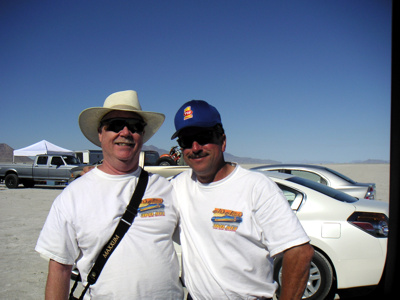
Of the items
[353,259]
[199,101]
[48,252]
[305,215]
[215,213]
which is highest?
[199,101]

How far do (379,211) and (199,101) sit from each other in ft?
10.9

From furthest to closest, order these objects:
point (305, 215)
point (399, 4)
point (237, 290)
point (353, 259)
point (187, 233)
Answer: point (305, 215) → point (353, 259) → point (187, 233) → point (237, 290) → point (399, 4)

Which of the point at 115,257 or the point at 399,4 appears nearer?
the point at 399,4

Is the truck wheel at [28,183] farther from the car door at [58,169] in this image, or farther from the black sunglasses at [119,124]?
the black sunglasses at [119,124]

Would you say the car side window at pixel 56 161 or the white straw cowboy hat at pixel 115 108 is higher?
the white straw cowboy hat at pixel 115 108

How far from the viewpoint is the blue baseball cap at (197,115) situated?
1.94m

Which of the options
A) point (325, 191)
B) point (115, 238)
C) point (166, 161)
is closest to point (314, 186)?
point (325, 191)

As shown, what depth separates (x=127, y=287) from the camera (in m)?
1.75

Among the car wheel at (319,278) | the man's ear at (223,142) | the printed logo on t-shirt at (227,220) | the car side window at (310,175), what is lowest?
the car wheel at (319,278)

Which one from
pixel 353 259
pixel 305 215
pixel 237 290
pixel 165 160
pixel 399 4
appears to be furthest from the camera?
pixel 165 160

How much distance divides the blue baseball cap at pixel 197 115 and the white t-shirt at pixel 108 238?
516 millimetres

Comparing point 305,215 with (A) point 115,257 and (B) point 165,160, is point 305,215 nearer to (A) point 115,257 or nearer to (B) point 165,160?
(A) point 115,257

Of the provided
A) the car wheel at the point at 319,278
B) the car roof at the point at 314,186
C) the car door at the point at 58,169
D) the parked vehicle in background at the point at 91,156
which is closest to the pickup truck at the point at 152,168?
the car roof at the point at 314,186

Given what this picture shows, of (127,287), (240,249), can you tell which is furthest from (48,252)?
(240,249)
